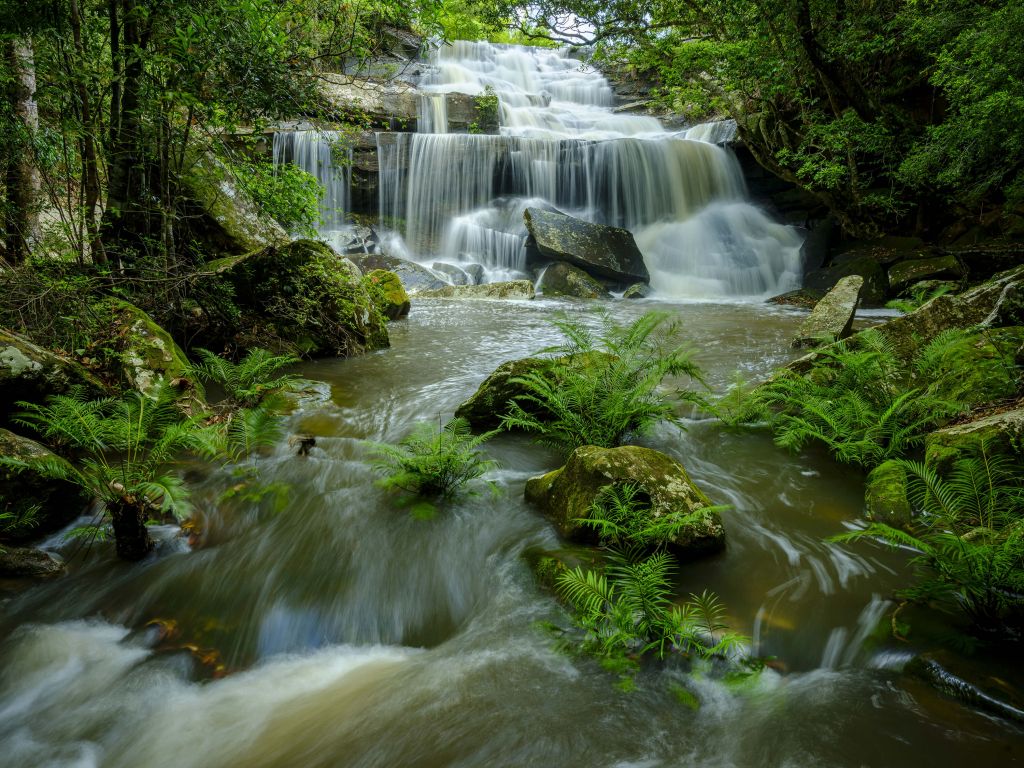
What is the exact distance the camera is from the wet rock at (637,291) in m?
15.8

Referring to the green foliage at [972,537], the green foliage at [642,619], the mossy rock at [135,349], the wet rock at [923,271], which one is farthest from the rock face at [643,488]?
the wet rock at [923,271]

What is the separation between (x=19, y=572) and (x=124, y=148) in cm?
528

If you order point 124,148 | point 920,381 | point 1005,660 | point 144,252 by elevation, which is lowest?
point 1005,660

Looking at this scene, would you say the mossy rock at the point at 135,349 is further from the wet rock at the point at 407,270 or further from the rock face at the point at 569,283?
the rock face at the point at 569,283

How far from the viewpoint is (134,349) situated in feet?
15.8

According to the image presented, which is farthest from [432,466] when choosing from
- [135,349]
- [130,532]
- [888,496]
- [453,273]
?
[453,273]

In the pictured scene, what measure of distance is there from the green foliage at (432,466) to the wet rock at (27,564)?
192 centimetres

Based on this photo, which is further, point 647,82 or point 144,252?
point 647,82

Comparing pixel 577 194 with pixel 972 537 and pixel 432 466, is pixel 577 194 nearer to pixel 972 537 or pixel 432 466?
pixel 432 466

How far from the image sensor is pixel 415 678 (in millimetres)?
2479

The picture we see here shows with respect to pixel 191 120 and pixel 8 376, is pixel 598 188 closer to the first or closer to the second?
pixel 191 120

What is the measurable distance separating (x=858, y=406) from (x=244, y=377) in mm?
5776

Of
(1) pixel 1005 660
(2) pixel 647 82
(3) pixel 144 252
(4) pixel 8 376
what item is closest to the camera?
(1) pixel 1005 660

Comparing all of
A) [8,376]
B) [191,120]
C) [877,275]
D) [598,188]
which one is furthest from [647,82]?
[8,376]
